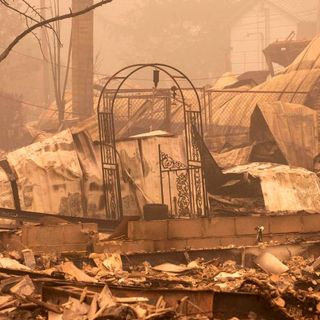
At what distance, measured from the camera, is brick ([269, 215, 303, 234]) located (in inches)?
490

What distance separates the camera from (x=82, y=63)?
1084 inches

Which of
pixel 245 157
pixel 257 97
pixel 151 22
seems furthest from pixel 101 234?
pixel 151 22

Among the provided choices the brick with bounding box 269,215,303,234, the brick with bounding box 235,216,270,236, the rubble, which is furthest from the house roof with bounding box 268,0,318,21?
the rubble

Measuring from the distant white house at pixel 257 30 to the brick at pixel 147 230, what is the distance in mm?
52211

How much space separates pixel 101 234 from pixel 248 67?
5195cm

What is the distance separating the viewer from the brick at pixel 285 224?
12.4 metres

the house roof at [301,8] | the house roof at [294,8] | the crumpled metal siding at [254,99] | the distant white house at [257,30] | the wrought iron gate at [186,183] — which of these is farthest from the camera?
the house roof at [301,8]

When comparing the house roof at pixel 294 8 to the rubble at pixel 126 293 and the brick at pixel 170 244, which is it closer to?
the brick at pixel 170 244

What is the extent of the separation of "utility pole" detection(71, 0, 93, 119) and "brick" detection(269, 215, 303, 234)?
15917 millimetres

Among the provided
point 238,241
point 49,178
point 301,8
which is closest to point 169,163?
point 49,178

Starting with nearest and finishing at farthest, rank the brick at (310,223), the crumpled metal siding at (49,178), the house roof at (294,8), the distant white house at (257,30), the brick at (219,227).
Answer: the brick at (219,227), the brick at (310,223), the crumpled metal siding at (49,178), the distant white house at (257,30), the house roof at (294,8)

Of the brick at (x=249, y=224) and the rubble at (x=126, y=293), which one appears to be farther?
the brick at (x=249, y=224)

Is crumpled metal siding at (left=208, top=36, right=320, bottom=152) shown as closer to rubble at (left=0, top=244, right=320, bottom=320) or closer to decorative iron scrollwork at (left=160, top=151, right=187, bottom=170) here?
decorative iron scrollwork at (left=160, top=151, right=187, bottom=170)

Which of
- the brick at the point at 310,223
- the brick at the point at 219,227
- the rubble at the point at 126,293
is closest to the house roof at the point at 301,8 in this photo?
the brick at the point at 310,223
